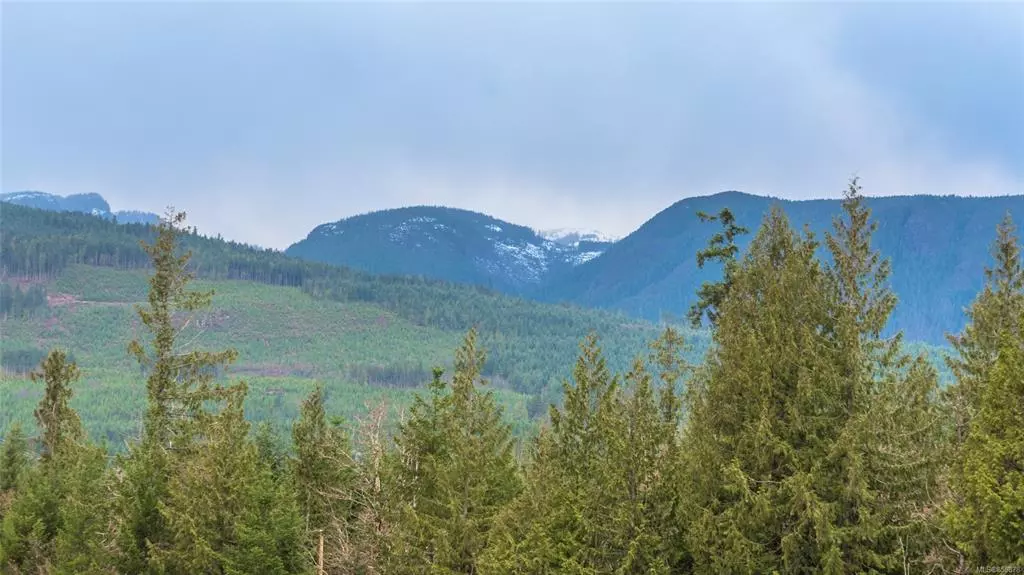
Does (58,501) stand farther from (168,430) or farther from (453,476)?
(453,476)

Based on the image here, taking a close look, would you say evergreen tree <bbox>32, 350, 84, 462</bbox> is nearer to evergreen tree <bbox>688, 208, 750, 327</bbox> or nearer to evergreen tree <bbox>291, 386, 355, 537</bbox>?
evergreen tree <bbox>291, 386, 355, 537</bbox>

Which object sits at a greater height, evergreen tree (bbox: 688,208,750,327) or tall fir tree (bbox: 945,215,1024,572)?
evergreen tree (bbox: 688,208,750,327)

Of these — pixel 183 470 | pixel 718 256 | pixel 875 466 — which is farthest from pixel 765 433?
pixel 183 470

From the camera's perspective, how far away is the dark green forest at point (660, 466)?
16.5 m

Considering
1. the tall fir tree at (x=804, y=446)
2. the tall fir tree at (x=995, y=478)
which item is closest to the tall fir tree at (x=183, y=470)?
the tall fir tree at (x=804, y=446)

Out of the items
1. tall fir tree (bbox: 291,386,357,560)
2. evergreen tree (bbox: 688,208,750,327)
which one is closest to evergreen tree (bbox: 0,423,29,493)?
tall fir tree (bbox: 291,386,357,560)

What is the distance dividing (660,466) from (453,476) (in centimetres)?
626

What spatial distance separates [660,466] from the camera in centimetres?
2016

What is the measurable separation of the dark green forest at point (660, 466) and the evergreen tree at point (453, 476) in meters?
0.08

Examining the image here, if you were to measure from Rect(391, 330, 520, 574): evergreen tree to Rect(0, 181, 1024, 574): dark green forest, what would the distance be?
8 cm

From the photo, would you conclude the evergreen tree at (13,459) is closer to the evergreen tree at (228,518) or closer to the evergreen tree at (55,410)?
the evergreen tree at (55,410)

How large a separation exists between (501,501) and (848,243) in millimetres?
13427

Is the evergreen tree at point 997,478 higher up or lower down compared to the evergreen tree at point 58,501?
higher up

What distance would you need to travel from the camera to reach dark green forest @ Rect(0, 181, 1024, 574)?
16.5m
